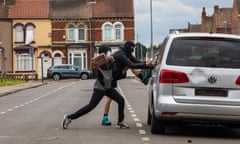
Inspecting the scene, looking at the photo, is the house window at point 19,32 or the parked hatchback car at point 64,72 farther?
the house window at point 19,32

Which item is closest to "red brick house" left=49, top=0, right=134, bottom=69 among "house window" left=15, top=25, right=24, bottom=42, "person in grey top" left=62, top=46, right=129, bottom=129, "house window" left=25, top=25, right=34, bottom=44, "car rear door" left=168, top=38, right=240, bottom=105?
"house window" left=25, top=25, right=34, bottom=44

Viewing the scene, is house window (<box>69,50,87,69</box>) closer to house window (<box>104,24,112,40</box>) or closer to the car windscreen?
house window (<box>104,24,112,40</box>)

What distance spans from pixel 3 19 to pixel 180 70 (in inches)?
2508

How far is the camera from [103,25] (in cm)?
7425

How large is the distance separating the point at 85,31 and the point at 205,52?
2463 inches

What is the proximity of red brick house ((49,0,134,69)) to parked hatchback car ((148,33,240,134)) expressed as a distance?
201 ft

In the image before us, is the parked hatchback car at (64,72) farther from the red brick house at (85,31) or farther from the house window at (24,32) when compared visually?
the house window at (24,32)

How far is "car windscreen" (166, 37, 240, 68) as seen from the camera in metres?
12.1

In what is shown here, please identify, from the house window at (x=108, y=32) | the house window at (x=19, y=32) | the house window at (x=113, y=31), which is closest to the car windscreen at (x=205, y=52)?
the house window at (x=113, y=31)

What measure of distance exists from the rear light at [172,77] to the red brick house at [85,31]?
61.3 metres

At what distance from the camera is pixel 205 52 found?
39.9 feet

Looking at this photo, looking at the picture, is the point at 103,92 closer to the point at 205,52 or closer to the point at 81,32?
the point at 205,52

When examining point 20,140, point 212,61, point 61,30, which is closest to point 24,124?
point 20,140

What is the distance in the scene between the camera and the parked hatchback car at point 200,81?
1184cm
